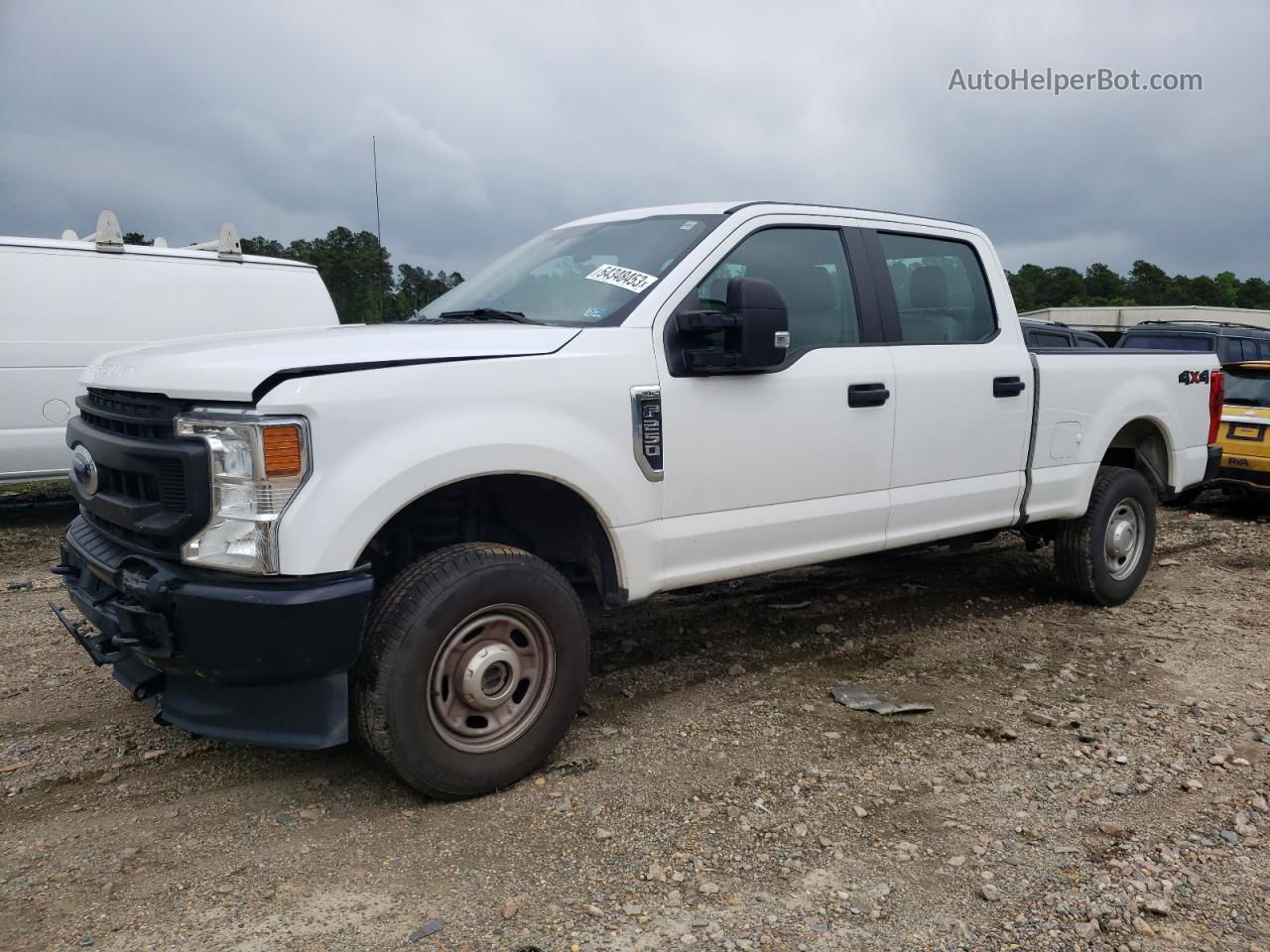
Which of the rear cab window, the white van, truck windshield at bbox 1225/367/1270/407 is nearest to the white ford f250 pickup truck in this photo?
the white van

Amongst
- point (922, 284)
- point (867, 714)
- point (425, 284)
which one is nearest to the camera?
point (867, 714)

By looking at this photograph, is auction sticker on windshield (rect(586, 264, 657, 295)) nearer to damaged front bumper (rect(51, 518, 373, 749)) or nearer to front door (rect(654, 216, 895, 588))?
front door (rect(654, 216, 895, 588))

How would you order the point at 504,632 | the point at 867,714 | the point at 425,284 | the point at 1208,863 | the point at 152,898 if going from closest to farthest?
the point at 152,898 < the point at 1208,863 < the point at 504,632 < the point at 867,714 < the point at 425,284

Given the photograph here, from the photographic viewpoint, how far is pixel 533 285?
4.01 metres

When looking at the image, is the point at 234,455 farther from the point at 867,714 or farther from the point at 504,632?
the point at 867,714

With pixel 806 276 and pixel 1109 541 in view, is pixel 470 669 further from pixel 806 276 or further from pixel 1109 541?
pixel 1109 541

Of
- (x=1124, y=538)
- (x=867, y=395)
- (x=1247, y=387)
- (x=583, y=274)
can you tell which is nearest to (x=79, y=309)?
(x=583, y=274)

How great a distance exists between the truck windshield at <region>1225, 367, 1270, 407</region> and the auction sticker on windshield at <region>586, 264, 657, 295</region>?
855 centimetres

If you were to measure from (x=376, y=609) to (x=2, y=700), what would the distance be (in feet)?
6.92

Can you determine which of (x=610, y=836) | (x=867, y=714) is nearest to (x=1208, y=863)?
(x=867, y=714)

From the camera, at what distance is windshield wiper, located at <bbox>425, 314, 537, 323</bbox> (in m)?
3.72

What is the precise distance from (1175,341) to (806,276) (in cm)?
1025

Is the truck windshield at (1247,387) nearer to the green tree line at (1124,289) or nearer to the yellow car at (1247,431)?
the yellow car at (1247,431)

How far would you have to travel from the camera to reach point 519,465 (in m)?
3.15
